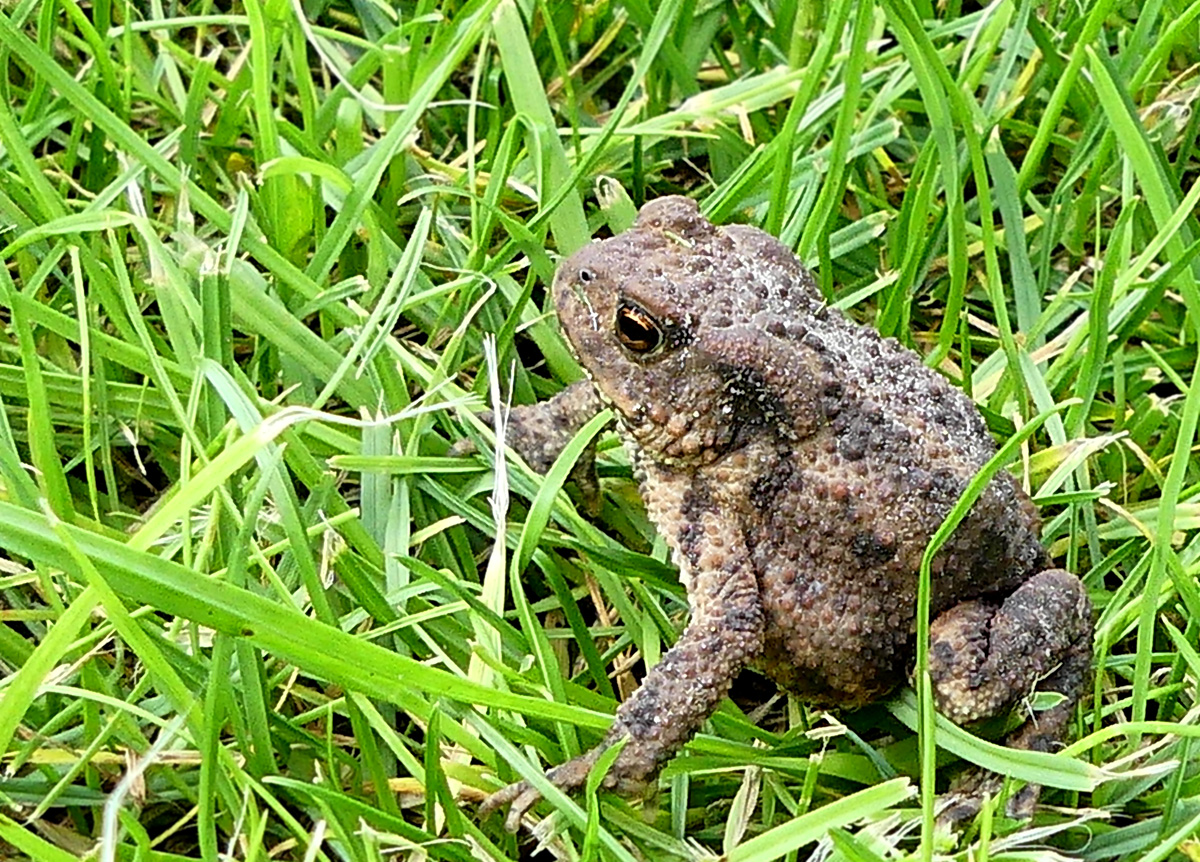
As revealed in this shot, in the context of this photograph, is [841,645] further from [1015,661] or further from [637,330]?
[637,330]

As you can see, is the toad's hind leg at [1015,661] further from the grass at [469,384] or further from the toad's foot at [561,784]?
the toad's foot at [561,784]

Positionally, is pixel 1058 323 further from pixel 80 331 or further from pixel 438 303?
pixel 80 331

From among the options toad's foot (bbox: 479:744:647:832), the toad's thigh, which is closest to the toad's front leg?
toad's foot (bbox: 479:744:647:832)

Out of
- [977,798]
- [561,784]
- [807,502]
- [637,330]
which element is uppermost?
[637,330]

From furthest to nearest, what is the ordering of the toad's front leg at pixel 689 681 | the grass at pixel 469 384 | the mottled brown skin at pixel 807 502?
1. the mottled brown skin at pixel 807 502
2. the toad's front leg at pixel 689 681
3. the grass at pixel 469 384

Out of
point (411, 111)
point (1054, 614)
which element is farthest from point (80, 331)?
point (1054, 614)

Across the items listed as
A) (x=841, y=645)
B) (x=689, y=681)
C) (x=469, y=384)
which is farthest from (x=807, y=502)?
(x=469, y=384)

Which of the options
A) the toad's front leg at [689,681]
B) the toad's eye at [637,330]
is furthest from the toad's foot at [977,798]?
the toad's eye at [637,330]

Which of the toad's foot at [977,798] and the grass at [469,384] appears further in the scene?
the toad's foot at [977,798]
